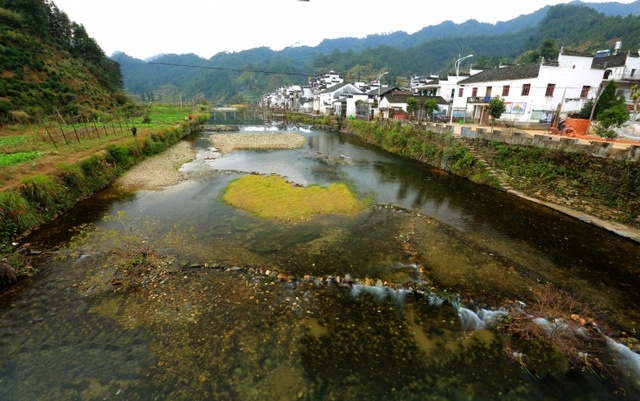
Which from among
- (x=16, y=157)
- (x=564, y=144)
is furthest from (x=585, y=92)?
(x=16, y=157)

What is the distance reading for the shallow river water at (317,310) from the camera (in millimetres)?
8430

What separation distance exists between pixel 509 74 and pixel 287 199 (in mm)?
41573

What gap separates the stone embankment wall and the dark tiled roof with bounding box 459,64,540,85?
17042mm

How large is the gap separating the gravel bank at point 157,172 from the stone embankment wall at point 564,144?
31303 millimetres

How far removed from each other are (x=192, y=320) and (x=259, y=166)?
25.6 meters

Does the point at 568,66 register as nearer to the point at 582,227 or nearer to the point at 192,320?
the point at 582,227

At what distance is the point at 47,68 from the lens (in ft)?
174

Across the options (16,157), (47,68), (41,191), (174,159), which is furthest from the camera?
(47,68)

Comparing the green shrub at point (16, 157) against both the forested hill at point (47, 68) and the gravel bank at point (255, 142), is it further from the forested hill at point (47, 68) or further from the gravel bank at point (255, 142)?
the gravel bank at point (255, 142)

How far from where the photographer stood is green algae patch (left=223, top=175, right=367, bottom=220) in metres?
20.6

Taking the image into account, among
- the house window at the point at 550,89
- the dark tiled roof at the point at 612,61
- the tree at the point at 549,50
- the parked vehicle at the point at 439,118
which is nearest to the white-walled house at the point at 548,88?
the house window at the point at 550,89

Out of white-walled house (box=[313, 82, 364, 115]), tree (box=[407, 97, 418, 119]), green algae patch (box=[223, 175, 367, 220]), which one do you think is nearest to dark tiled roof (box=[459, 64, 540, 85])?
tree (box=[407, 97, 418, 119])

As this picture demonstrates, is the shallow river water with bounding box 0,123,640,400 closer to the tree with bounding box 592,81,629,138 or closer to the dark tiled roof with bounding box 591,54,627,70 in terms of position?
the tree with bounding box 592,81,629,138

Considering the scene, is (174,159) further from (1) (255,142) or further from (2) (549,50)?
(2) (549,50)
